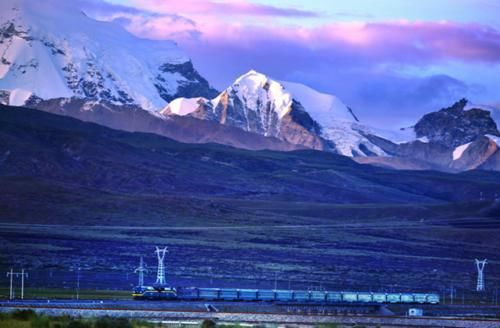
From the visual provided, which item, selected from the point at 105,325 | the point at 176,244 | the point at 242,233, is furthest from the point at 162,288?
the point at 242,233

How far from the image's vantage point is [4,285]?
382 feet

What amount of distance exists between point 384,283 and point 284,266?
14693mm

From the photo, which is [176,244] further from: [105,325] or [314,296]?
[105,325]

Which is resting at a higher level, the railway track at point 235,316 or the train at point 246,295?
the train at point 246,295

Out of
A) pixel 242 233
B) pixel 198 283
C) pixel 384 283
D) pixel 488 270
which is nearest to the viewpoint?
pixel 198 283

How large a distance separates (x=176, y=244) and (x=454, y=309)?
220 ft

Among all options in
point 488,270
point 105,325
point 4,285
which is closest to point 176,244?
point 488,270

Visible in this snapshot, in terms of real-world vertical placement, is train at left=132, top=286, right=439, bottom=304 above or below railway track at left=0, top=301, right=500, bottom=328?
above

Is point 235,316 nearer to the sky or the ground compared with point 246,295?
nearer to the ground

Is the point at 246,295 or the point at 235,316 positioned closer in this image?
the point at 235,316

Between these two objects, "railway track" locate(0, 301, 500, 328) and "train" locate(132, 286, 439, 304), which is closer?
"railway track" locate(0, 301, 500, 328)

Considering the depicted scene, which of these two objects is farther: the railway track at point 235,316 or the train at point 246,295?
the train at point 246,295

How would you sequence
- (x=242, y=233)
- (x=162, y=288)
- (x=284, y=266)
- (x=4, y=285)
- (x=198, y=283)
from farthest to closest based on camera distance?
(x=242, y=233), (x=284, y=266), (x=198, y=283), (x=4, y=285), (x=162, y=288)

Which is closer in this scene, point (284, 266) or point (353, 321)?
point (353, 321)
